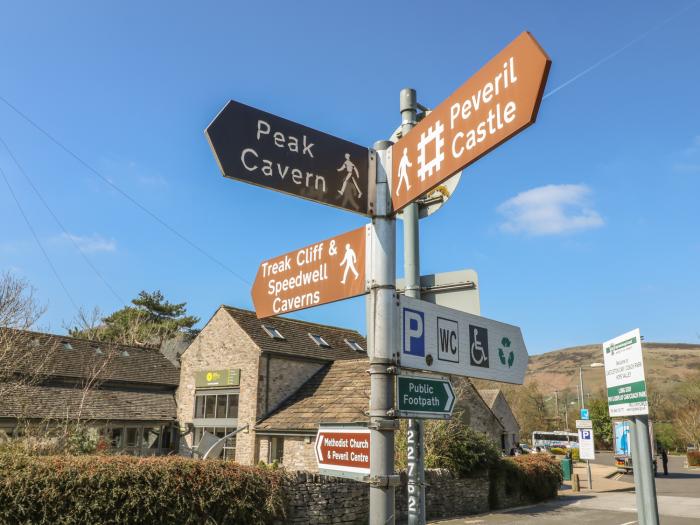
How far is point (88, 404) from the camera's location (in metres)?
25.8

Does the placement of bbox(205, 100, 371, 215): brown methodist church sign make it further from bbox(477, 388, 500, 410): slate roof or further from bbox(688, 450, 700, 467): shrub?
bbox(688, 450, 700, 467): shrub

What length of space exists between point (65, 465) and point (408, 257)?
344 inches

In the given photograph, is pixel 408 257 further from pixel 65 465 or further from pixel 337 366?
pixel 337 366

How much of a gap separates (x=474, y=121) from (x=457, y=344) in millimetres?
1406

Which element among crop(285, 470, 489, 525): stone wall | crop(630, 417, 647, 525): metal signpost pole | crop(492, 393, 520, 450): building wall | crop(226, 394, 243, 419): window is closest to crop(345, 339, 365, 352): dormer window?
crop(226, 394, 243, 419): window

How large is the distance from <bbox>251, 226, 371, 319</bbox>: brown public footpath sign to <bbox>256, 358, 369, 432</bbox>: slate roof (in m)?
16.1

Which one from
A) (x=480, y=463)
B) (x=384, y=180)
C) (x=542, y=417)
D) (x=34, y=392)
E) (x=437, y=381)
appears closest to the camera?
(x=437, y=381)

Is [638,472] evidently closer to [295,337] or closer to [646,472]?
[646,472]

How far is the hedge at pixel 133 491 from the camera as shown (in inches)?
376

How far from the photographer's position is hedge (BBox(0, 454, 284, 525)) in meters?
9.55

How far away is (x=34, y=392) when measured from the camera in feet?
82.7

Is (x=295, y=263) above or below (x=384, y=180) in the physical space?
below

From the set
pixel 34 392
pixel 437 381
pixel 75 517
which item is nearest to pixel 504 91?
pixel 437 381

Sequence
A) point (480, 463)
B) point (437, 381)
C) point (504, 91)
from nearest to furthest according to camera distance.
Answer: point (504, 91) → point (437, 381) → point (480, 463)
